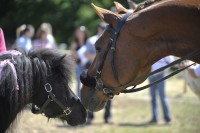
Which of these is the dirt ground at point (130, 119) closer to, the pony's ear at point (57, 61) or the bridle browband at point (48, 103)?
the bridle browband at point (48, 103)

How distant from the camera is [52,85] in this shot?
15.2 feet

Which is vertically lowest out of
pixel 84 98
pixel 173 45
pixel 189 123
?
pixel 189 123

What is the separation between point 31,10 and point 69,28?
8.45 feet

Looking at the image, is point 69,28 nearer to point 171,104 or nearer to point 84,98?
point 171,104

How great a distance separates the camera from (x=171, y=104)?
14.0 meters

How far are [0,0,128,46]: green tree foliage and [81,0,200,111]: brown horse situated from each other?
2323 cm

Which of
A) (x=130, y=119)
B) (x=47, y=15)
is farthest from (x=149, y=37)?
(x=47, y=15)

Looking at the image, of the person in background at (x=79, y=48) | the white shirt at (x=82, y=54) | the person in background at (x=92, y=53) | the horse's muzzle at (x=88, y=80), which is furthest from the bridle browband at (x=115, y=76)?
the person in background at (x=79, y=48)

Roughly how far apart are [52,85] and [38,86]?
0.51ft

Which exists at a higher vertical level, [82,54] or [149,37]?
[149,37]

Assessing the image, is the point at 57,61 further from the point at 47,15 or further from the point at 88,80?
the point at 47,15

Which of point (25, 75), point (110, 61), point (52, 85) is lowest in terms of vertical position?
point (52, 85)

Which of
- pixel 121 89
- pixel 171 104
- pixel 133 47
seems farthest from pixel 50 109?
pixel 171 104

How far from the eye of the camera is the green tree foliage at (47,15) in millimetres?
28172
